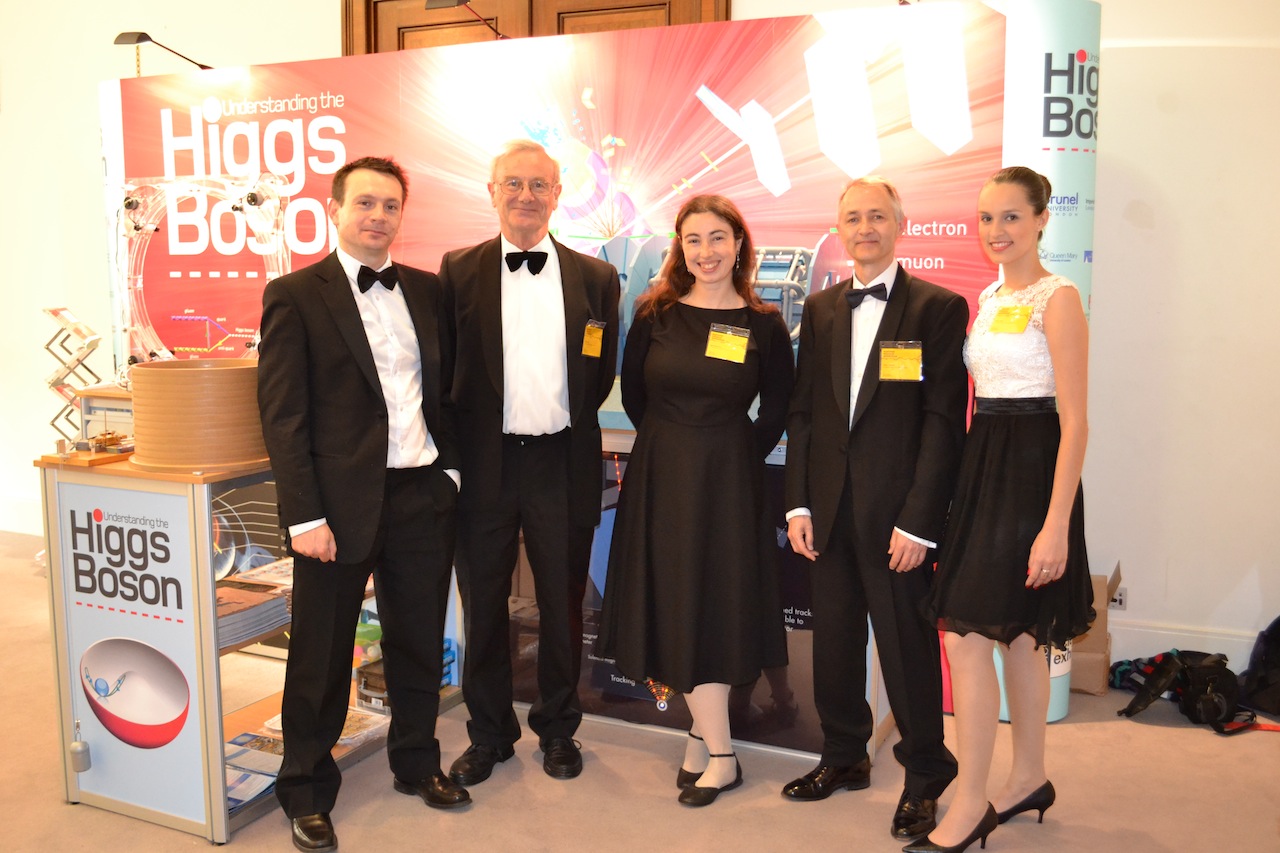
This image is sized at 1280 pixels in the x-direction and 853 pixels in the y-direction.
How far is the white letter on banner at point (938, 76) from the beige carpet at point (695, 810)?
6.86 ft

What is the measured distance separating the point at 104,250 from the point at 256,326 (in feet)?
6.59

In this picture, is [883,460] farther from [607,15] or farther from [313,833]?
[607,15]

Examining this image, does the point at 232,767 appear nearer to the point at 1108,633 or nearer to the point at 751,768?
the point at 751,768

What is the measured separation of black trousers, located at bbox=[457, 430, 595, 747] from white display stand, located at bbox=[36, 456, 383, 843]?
63 cm

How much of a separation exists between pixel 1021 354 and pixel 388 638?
6.07 feet

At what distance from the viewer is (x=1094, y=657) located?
3680 mm

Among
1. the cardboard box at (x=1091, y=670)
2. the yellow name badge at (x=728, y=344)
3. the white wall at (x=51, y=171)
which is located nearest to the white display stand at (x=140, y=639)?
the yellow name badge at (x=728, y=344)

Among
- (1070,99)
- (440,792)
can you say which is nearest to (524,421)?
(440,792)

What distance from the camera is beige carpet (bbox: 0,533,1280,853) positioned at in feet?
8.45

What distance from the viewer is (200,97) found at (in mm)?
4707

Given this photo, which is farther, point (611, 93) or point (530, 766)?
point (611, 93)

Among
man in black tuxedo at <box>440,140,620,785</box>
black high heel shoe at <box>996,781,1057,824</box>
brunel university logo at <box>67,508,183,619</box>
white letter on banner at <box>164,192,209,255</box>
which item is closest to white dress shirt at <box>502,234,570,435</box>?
man in black tuxedo at <box>440,140,620,785</box>

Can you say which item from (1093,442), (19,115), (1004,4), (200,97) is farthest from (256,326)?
(1093,442)

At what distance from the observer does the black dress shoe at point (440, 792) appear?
2723 millimetres
